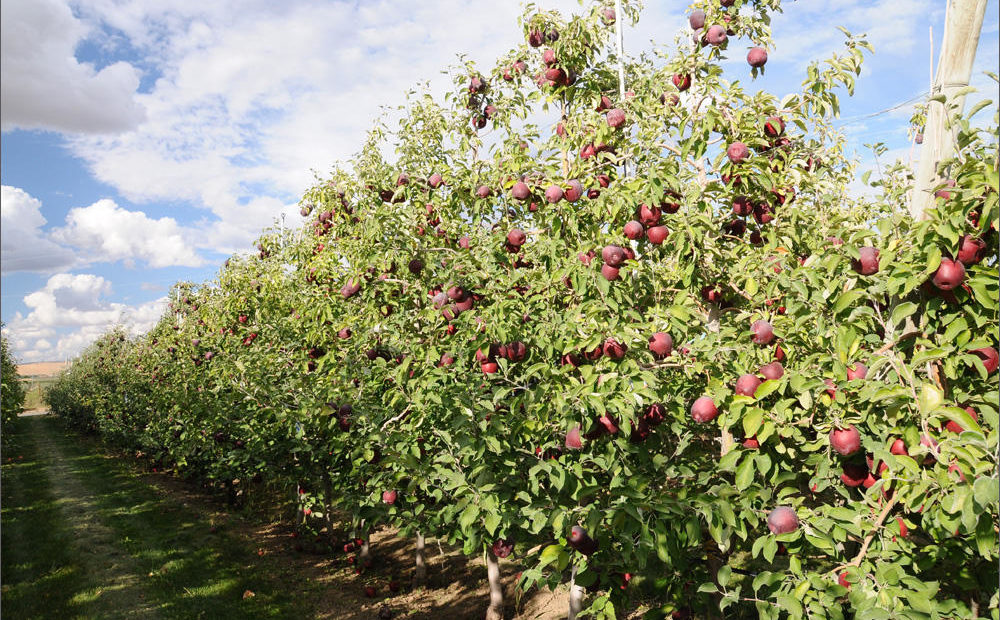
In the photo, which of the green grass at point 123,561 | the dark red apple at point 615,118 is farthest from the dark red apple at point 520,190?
the green grass at point 123,561

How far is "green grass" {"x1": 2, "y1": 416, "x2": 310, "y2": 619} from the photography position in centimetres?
657

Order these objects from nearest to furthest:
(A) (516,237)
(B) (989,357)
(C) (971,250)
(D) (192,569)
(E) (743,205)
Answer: (C) (971,250)
(B) (989,357)
(E) (743,205)
(A) (516,237)
(D) (192,569)

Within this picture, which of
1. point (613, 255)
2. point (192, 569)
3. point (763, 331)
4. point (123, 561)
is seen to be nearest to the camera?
point (763, 331)

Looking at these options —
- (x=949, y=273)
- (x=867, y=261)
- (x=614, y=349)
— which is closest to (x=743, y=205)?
(x=867, y=261)

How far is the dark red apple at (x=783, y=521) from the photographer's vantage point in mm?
2348

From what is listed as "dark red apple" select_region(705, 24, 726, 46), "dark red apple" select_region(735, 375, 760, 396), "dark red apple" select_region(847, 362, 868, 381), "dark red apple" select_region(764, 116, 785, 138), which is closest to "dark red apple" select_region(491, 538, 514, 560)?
"dark red apple" select_region(735, 375, 760, 396)

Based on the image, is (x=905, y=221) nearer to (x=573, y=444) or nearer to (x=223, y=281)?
(x=573, y=444)

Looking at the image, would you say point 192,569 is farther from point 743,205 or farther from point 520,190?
point 743,205

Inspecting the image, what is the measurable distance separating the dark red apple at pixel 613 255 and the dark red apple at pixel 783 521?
1.36 m

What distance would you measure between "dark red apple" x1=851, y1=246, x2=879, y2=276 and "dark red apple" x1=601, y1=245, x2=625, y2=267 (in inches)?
42.2

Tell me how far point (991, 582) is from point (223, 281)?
1078 centimetres

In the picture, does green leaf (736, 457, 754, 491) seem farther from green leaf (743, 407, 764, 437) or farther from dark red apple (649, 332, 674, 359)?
dark red apple (649, 332, 674, 359)

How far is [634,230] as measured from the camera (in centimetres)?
311

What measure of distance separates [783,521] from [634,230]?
1.55 meters
